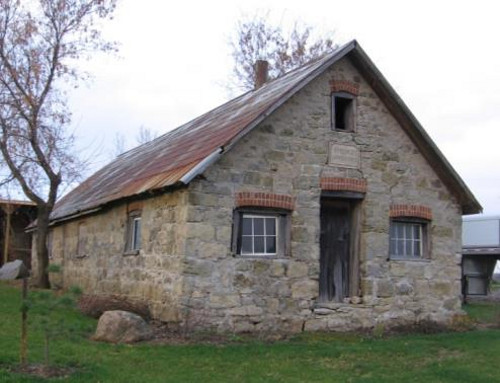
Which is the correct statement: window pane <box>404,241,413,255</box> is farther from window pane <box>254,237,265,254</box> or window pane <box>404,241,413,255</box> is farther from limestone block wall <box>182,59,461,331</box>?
window pane <box>254,237,265,254</box>

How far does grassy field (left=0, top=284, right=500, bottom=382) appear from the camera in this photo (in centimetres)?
838

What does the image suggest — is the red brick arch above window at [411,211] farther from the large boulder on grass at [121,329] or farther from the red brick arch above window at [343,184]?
the large boulder on grass at [121,329]

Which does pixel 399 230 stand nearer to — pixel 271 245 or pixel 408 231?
pixel 408 231

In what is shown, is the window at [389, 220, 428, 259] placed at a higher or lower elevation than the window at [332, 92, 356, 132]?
lower

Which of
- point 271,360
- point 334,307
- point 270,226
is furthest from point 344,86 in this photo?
point 271,360

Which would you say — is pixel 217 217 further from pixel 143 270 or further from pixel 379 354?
pixel 379 354

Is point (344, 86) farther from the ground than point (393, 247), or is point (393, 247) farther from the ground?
point (344, 86)

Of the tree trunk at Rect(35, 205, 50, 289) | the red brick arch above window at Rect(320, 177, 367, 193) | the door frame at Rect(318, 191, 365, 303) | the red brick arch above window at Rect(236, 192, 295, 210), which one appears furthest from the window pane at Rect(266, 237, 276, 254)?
the tree trunk at Rect(35, 205, 50, 289)

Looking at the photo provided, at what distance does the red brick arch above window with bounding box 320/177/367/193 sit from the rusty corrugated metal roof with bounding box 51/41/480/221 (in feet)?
5.71

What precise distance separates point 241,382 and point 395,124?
7.37 metres

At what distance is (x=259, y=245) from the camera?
1209cm

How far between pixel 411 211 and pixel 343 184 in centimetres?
177

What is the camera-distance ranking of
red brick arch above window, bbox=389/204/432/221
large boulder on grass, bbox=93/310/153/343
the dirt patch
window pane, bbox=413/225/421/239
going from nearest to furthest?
the dirt patch → large boulder on grass, bbox=93/310/153/343 → red brick arch above window, bbox=389/204/432/221 → window pane, bbox=413/225/421/239

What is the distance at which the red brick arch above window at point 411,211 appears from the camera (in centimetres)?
1340
